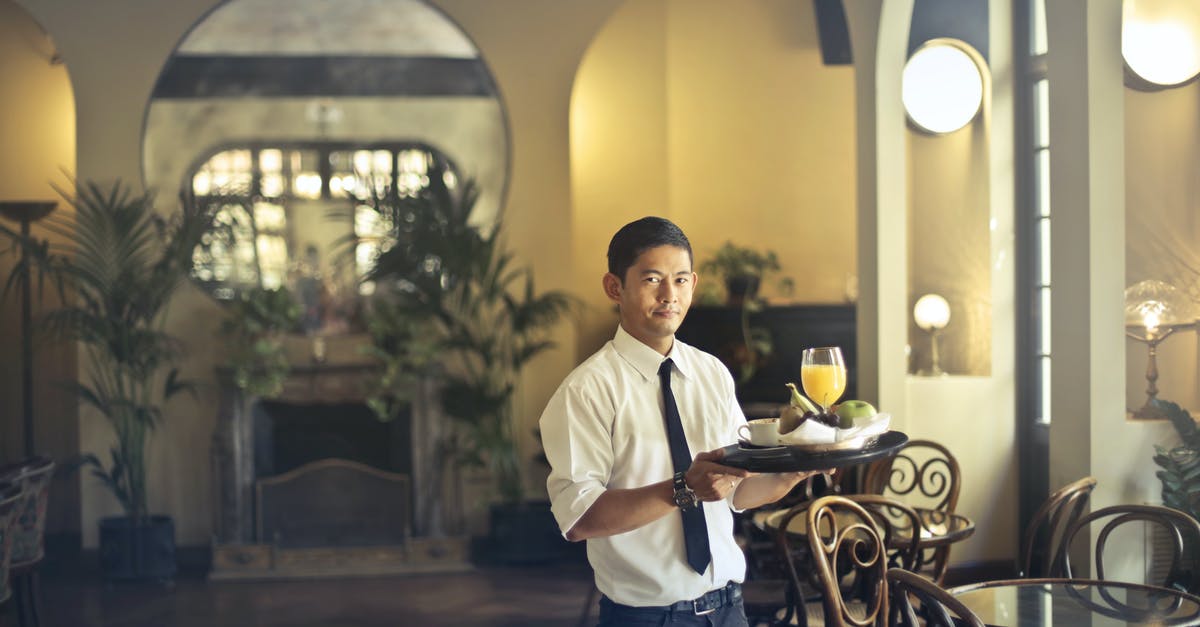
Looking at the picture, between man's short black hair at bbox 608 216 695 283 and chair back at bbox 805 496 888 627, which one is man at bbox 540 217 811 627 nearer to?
man's short black hair at bbox 608 216 695 283

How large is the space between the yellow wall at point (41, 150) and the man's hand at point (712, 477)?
690 centimetres

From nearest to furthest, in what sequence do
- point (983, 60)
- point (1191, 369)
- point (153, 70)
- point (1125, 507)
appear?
point (1125, 507)
point (1191, 369)
point (983, 60)
point (153, 70)

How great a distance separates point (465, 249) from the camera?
21.9 feet

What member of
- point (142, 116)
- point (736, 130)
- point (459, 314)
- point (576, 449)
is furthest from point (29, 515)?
point (736, 130)

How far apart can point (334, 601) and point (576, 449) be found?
4.61 metres

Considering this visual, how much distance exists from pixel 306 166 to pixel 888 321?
12.1ft

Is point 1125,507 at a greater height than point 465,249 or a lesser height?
lesser

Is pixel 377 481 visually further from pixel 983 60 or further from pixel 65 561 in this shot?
pixel 983 60

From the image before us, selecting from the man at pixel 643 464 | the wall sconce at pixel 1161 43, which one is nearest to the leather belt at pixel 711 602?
the man at pixel 643 464

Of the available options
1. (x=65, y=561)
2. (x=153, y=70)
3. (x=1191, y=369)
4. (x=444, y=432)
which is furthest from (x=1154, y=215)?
(x=65, y=561)

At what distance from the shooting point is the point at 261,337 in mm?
6980

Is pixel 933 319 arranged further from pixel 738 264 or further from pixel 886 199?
pixel 738 264

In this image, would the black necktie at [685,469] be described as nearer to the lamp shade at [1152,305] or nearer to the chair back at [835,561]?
the chair back at [835,561]

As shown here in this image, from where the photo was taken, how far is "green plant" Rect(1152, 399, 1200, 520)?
3.62 m
